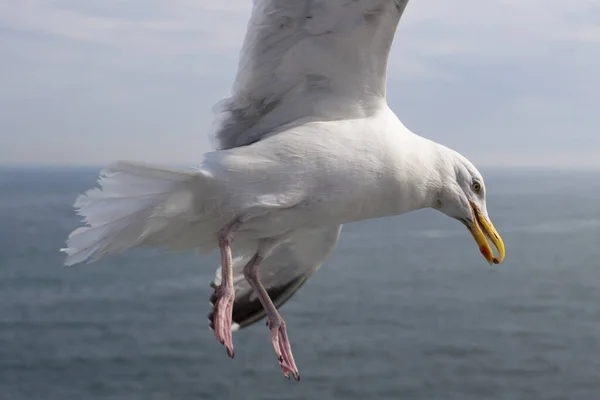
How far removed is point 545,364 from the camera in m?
22.6

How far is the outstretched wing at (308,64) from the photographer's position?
94.4 inches

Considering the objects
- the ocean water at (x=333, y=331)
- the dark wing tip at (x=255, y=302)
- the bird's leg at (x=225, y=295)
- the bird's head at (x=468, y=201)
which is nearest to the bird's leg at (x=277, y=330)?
the bird's leg at (x=225, y=295)

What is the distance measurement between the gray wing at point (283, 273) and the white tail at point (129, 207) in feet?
2.57

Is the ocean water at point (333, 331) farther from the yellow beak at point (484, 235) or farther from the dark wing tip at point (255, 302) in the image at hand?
the yellow beak at point (484, 235)

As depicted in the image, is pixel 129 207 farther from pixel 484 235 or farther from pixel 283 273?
pixel 484 235

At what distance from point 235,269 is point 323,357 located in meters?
18.7

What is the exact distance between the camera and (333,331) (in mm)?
23000

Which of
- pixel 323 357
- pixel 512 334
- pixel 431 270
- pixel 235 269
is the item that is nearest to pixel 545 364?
pixel 512 334

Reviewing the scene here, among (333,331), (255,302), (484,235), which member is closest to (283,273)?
(255,302)

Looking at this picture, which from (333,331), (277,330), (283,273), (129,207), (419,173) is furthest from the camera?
(333,331)

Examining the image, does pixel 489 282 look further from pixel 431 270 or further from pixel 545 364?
pixel 545 364

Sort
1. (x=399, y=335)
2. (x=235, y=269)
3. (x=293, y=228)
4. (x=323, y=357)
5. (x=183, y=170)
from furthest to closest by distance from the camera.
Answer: (x=399, y=335)
(x=323, y=357)
(x=235, y=269)
(x=293, y=228)
(x=183, y=170)

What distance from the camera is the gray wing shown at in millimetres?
3215

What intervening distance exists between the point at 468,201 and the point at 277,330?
2.33 feet
